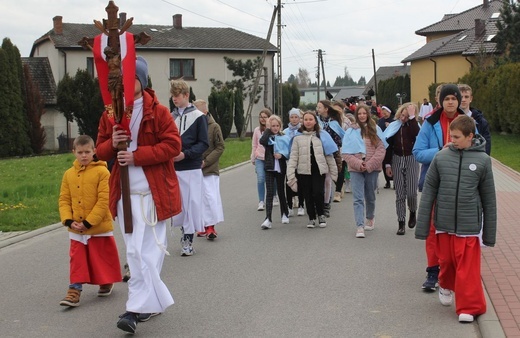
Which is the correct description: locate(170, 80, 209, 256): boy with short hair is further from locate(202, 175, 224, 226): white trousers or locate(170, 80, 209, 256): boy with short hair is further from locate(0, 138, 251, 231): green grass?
locate(0, 138, 251, 231): green grass

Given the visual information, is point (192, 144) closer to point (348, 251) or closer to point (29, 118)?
point (348, 251)

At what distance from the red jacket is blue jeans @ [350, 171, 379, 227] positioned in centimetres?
523

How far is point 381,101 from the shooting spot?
9500cm

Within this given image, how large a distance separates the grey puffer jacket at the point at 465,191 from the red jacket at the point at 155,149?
2217mm

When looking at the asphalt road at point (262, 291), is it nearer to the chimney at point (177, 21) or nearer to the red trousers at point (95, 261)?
the red trousers at point (95, 261)

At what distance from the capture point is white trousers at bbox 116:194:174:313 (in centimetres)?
588

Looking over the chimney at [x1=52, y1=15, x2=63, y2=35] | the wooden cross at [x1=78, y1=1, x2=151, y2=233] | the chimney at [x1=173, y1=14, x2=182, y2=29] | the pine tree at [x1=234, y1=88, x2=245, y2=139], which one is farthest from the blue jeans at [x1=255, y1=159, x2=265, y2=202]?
the chimney at [x1=173, y1=14, x2=182, y2=29]

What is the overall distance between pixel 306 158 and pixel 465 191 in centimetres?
520

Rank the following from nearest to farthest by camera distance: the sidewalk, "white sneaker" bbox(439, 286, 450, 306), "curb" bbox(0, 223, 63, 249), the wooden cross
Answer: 1. the wooden cross
2. the sidewalk
3. "white sneaker" bbox(439, 286, 450, 306)
4. "curb" bbox(0, 223, 63, 249)

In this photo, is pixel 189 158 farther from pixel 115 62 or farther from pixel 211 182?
pixel 115 62

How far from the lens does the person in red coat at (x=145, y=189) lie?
19.3 ft

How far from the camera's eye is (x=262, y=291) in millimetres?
7387

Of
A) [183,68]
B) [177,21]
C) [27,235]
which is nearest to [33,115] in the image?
[183,68]

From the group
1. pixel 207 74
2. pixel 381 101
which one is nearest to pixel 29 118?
pixel 207 74
